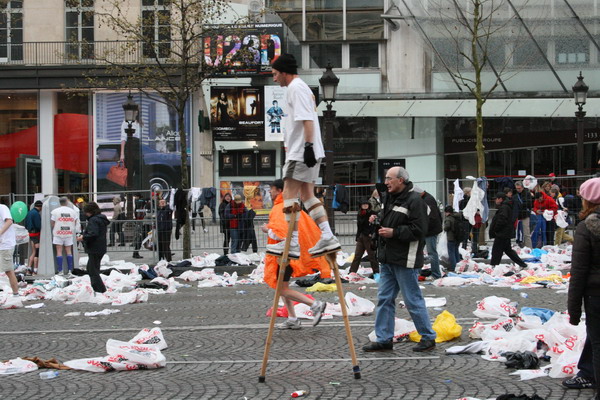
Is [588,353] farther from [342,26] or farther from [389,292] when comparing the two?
[342,26]

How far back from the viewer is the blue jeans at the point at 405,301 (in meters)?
7.50

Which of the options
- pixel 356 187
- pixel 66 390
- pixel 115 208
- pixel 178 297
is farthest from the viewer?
pixel 115 208

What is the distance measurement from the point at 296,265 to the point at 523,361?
2753 mm

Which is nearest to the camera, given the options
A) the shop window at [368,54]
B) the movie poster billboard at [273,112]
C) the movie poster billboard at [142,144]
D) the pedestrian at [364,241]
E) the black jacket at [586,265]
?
the black jacket at [586,265]

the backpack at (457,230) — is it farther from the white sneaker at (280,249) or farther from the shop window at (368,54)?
the shop window at (368,54)

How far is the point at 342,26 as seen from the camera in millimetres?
35719

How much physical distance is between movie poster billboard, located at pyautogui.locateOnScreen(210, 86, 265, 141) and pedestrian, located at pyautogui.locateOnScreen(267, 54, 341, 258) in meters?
28.0

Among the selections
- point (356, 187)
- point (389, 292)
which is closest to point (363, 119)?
point (356, 187)

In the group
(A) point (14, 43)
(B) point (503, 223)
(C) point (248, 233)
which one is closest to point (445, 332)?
(B) point (503, 223)

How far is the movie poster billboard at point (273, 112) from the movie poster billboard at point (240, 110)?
21 centimetres

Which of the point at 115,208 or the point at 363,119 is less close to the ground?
the point at 363,119

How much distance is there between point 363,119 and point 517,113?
259 inches

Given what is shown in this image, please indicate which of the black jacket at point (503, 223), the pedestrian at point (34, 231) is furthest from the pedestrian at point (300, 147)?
the pedestrian at point (34, 231)

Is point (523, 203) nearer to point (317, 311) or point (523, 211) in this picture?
point (523, 211)
